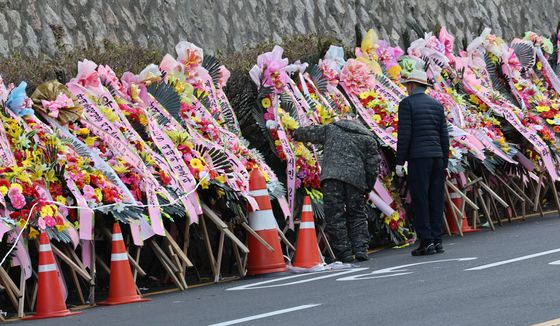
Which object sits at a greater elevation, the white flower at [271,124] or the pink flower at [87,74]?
the pink flower at [87,74]

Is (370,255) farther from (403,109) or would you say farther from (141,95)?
(141,95)

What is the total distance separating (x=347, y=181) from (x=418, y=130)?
116cm

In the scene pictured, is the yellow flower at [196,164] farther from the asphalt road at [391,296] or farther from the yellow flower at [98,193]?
the yellow flower at [98,193]

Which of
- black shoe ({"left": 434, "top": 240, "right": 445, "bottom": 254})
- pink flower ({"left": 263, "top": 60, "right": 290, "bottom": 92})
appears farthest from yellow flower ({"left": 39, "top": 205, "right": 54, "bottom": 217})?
black shoe ({"left": 434, "top": 240, "right": 445, "bottom": 254})

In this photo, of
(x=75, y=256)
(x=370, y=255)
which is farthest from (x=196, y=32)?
(x=75, y=256)

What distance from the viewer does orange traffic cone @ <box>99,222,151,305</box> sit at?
42.2ft

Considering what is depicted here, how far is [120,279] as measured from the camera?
1288 cm

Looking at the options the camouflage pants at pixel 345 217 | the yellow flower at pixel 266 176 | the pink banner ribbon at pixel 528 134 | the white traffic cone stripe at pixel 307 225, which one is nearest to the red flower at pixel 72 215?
the white traffic cone stripe at pixel 307 225

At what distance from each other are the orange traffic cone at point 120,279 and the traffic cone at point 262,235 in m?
2.14

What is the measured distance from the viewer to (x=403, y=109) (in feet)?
52.7

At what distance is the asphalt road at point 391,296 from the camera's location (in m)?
→ 9.94

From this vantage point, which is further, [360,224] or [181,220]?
[360,224]

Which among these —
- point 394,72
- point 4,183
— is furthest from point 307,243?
point 394,72

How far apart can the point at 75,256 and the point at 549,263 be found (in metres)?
4.53
